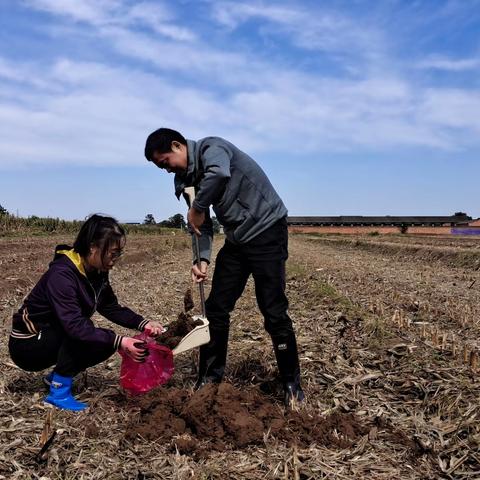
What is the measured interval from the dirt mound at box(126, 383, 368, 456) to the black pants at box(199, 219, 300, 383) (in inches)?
17.9

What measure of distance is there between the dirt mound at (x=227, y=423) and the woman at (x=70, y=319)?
0.41m

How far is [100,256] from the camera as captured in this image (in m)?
3.68

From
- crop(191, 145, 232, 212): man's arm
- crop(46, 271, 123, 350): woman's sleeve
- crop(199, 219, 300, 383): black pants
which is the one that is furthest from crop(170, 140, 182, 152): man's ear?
crop(46, 271, 123, 350): woman's sleeve

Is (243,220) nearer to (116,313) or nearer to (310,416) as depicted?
(116,313)

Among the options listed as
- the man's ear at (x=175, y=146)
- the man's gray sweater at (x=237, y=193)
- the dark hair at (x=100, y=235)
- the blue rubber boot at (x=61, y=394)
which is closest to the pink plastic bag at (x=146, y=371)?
the blue rubber boot at (x=61, y=394)

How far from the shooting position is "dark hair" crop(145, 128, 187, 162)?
12.1 ft

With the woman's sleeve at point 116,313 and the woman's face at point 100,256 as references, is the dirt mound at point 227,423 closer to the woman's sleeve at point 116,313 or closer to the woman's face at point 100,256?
the woman's sleeve at point 116,313

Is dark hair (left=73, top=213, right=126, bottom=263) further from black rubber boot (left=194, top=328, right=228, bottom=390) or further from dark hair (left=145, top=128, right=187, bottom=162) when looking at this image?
black rubber boot (left=194, top=328, right=228, bottom=390)

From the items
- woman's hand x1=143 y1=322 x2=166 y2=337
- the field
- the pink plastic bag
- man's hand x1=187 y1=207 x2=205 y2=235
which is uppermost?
man's hand x1=187 y1=207 x2=205 y2=235

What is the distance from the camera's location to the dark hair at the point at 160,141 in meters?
3.69

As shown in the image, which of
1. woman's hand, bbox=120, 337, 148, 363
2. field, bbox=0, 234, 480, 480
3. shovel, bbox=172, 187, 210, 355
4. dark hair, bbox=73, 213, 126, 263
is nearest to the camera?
field, bbox=0, 234, 480, 480

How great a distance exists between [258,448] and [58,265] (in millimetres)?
1735

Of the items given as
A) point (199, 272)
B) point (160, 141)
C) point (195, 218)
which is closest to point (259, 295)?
point (199, 272)

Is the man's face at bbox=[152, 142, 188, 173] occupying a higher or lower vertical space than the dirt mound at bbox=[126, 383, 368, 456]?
higher
